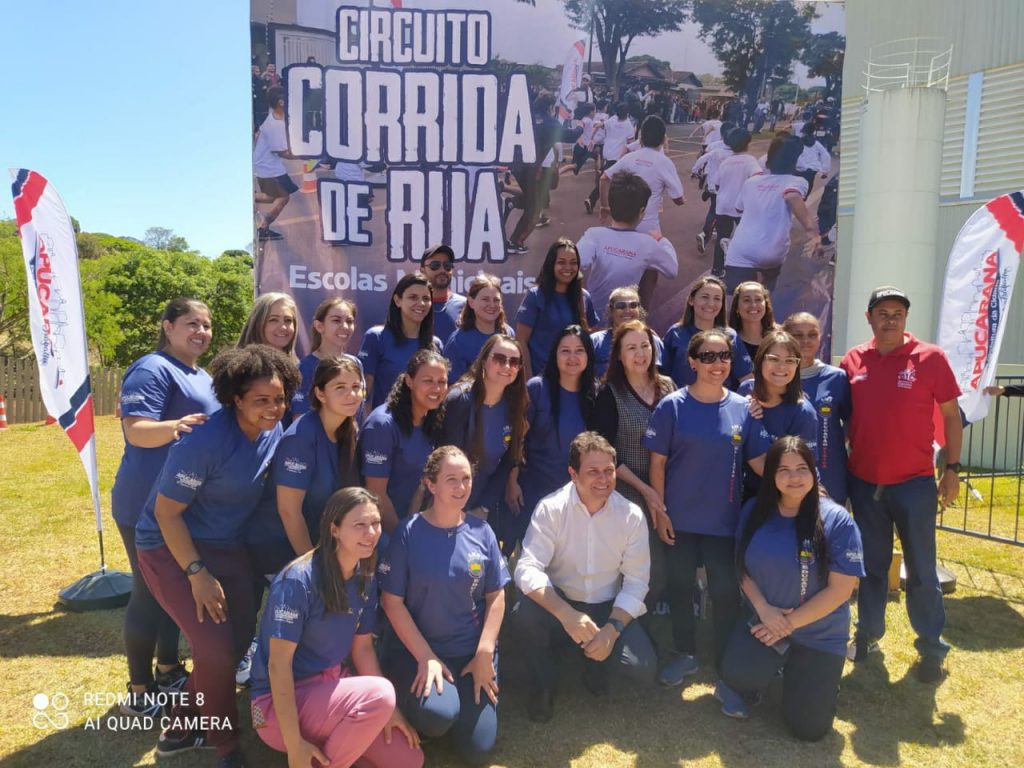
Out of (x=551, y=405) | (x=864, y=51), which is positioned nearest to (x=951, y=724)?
(x=551, y=405)

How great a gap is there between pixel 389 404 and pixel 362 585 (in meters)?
0.97

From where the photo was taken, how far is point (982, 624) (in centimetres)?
463

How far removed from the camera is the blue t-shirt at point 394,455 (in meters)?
Answer: 3.41

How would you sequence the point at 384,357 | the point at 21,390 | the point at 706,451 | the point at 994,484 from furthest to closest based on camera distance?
the point at 21,390
the point at 994,484
the point at 384,357
the point at 706,451

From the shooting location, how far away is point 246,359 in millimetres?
2855

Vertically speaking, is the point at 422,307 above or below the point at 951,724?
above

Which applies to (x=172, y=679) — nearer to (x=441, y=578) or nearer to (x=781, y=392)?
(x=441, y=578)

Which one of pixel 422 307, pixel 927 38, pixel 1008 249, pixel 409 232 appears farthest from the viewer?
pixel 927 38

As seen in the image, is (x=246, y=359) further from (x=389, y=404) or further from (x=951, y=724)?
(x=951, y=724)

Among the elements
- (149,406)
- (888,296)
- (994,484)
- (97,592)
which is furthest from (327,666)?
(994,484)

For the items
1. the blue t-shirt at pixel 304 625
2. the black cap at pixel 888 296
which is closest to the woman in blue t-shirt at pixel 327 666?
the blue t-shirt at pixel 304 625

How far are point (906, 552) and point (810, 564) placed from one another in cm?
104

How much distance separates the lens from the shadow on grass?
4.36m

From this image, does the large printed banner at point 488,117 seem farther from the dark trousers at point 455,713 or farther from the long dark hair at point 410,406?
the dark trousers at point 455,713
